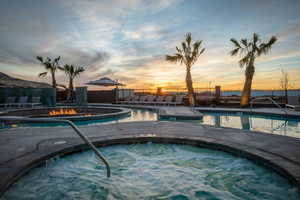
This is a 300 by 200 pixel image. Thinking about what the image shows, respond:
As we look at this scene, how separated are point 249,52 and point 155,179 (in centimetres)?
1265

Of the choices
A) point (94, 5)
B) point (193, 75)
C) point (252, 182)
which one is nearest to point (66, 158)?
point (252, 182)

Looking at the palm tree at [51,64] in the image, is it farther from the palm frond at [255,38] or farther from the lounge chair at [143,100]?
the palm frond at [255,38]

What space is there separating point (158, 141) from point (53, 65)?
20799mm

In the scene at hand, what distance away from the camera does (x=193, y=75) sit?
14.3 metres

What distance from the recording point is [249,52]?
11.9 meters

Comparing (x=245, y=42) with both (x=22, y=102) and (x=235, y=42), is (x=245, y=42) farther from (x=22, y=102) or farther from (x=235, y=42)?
(x=22, y=102)

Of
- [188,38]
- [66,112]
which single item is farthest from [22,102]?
[188,38]

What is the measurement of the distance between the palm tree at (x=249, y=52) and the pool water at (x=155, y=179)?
428 inches

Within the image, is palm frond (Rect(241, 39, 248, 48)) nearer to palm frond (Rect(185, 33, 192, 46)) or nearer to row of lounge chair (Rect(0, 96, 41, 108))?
palm frond (Rect(185, 33, 192, 46))

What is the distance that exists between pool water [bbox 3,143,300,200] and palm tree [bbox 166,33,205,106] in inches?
429

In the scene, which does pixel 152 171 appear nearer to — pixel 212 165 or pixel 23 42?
pixel 212 165

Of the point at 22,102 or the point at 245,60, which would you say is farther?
the point at 22,102

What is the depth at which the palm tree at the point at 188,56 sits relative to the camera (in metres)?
13.5

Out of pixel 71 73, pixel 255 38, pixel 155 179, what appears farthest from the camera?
pixel 71 73
